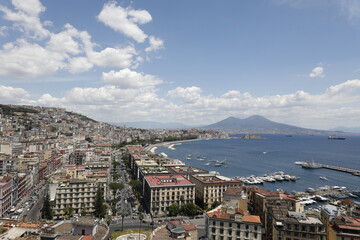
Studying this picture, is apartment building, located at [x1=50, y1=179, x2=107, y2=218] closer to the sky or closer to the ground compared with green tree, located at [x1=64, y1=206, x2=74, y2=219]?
closer to the sky

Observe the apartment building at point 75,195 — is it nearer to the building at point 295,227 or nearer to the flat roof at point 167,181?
the flat roof at point 167,181

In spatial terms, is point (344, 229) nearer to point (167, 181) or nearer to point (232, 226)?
point (232, 226)

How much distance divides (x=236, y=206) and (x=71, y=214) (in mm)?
34403

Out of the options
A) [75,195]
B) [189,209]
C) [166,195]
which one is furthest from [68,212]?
[189,209]

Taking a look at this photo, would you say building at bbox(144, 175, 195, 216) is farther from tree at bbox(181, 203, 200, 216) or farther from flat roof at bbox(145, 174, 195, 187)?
tree at bbox(181, 203, 200, 216)

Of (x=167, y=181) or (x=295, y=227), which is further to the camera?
(x=167, y=181)

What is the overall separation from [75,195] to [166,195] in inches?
778

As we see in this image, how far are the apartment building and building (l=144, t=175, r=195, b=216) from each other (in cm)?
1257

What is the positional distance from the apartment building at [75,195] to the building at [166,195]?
1257 cm

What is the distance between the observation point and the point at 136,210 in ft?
187

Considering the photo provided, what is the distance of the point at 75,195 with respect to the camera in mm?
54719

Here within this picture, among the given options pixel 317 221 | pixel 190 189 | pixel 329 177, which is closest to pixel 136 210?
pixel 190 189

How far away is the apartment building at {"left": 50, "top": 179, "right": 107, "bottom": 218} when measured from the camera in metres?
53.6

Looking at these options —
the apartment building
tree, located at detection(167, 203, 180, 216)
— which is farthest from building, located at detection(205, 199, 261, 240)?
the apartment building
